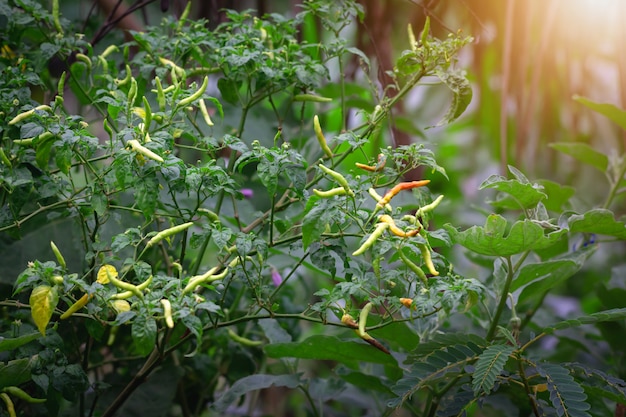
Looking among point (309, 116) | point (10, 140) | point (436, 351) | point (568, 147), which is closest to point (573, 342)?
point (568, 147)

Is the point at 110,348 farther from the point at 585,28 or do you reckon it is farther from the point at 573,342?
the point at 585,28

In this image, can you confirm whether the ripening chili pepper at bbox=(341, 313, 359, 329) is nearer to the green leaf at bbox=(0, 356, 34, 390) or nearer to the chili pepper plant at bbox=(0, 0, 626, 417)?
the chili pepper plant at bbox=(0, 0, 626, 417)

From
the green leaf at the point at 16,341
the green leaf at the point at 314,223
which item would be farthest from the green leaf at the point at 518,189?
the green leaf at the point at 16,341

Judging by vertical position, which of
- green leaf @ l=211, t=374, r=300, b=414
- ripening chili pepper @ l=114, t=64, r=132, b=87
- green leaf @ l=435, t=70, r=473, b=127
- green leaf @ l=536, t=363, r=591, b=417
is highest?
green leaf @ l=435, t=70, r=473, b=127

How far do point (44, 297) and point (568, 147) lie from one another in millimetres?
1053

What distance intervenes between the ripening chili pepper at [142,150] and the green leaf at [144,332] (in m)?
0.20

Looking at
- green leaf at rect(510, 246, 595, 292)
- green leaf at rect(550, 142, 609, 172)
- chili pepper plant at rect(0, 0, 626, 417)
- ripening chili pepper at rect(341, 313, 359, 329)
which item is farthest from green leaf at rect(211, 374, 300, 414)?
green leaf at rect(550, 142, 609, 172)

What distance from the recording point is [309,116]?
1906 millimetres

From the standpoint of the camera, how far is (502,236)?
0.96m

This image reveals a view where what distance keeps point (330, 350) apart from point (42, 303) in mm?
471

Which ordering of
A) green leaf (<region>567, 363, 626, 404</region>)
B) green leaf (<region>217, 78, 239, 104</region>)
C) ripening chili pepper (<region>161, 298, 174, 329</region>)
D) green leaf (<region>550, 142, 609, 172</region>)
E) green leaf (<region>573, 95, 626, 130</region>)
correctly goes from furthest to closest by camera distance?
1. green leaf (<region>550, 142, 609, 172</region>)
2. green leaf (<region>573, 95, 626, 130</region>)
3. green leaf (<region>217, 78, 239, 104</region>)
4. green leaf (<region>567, 363, 626, 404</region>)
5. ripening chili pepper (<region>161, 298, 174, 329</region>)

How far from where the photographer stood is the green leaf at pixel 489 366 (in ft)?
3.03

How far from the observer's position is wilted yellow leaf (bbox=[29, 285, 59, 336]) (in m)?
0.87

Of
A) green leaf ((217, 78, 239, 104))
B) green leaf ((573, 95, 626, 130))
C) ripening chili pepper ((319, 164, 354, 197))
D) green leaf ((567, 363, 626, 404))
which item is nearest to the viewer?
ripening chili pepper ((319, 164, 354, 197))
